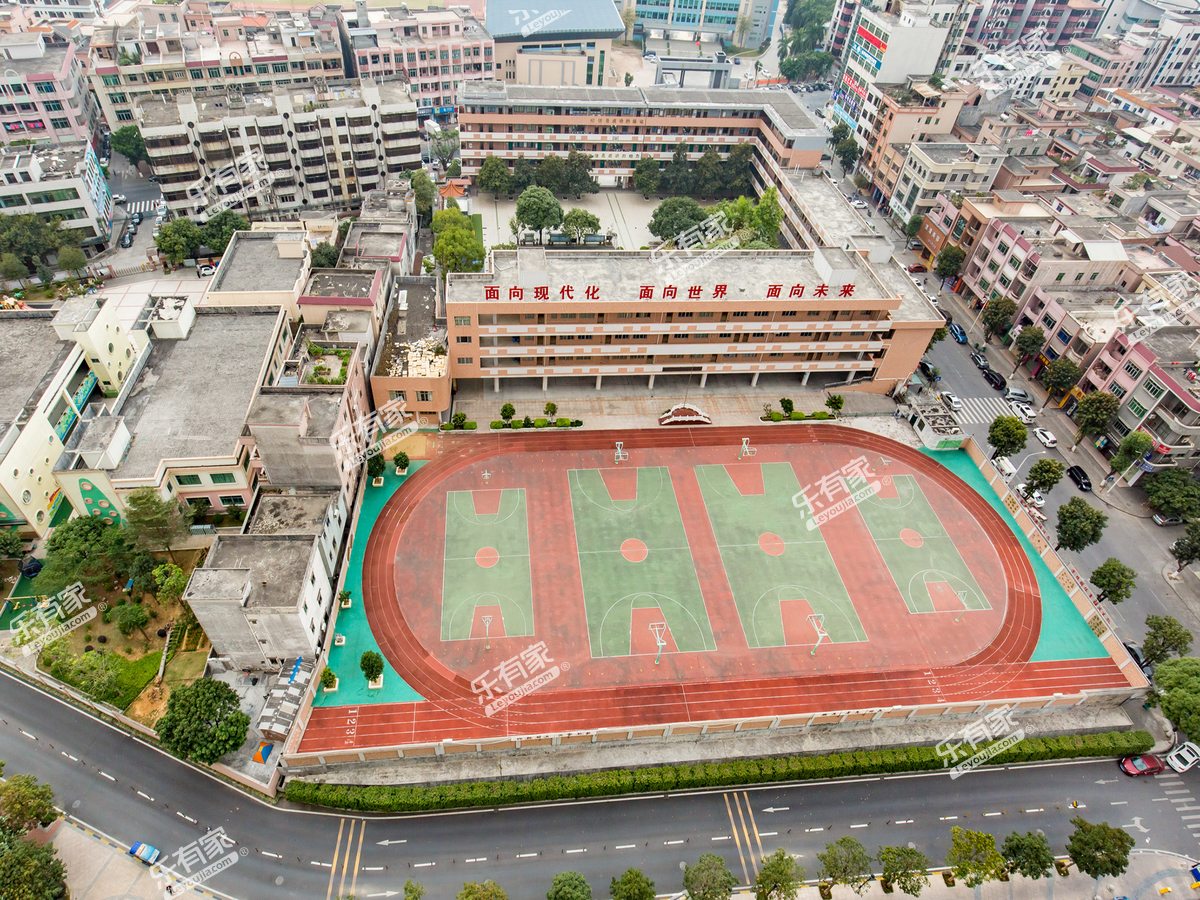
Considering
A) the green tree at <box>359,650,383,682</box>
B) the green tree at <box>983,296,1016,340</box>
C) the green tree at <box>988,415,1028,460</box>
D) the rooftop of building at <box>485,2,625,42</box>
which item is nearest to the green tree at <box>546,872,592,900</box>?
the green tree at <box>359,650,383,682</box>

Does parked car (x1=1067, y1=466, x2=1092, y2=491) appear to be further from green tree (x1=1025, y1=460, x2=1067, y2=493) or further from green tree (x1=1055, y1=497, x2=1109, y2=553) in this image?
green tree (x1=1055, y1=497, x2=1109, y2=553)

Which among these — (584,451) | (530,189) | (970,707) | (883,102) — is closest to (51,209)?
(530,189)

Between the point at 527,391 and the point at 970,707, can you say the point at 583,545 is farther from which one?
the point at 970,707

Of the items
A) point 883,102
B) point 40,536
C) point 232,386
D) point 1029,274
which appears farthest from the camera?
point 883,102

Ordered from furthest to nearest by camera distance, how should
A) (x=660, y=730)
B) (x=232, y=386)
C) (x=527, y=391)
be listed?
(x=527, y=391), (x=232, y=386), (x=660, y=730)

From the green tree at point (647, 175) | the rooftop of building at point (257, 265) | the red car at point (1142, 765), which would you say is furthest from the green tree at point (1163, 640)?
the green tree at point (647, 175)
